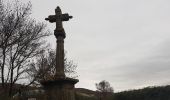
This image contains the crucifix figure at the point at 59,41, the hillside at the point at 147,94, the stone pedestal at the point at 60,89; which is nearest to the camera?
the stone pedestal at the point at 60,89

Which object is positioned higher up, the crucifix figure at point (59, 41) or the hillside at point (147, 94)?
the crucifix figure at point (59, 41)

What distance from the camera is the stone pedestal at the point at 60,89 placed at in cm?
909

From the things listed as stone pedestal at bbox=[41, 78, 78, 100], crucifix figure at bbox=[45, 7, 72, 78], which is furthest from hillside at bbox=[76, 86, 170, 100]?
stone pedestal at bbox=[41, 78, 78, 100]

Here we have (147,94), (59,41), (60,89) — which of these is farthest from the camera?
(147,94)

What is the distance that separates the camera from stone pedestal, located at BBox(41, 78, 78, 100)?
9086mm

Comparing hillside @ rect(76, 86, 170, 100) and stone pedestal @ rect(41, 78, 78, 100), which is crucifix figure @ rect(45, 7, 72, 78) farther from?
hillside @ rect(76, 86, 170, 100)

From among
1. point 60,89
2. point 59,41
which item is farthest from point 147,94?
point 60,89

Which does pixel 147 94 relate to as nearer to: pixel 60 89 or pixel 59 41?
pixel 59 41

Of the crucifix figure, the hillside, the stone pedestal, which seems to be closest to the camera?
the stone pedestal

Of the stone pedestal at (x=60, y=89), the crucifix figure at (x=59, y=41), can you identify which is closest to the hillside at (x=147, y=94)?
the crucifix figure at (x=59, y=41)

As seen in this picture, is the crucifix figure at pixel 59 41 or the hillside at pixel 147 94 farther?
the hillside at pixel 147 94

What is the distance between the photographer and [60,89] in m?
9.15

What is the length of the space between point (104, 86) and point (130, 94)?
1851 inches

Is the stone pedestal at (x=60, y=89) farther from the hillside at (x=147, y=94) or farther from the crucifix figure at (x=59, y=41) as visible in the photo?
the hillside at (x=147, y=94)
